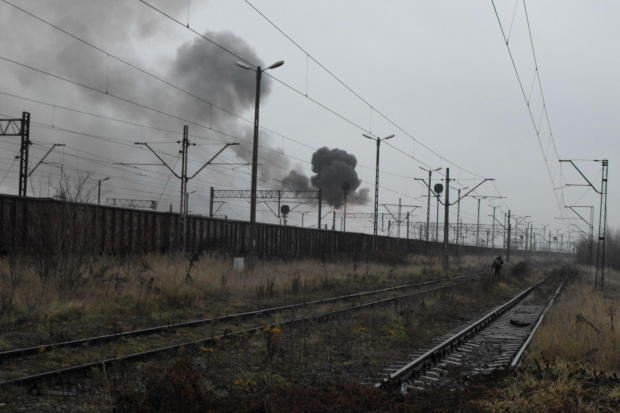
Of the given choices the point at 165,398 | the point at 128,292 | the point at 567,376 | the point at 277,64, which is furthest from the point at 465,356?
the point at 277,64

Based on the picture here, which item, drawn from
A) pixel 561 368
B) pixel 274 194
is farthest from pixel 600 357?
pixel 274 194

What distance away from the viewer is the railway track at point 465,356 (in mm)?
7731

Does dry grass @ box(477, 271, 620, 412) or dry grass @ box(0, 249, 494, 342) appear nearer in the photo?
dry grass @ box(477, 271, 620, 412)

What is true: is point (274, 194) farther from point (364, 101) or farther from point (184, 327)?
point (184, 327)

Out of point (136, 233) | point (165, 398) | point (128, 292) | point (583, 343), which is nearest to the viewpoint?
point (165, 398)

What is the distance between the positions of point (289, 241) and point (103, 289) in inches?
828

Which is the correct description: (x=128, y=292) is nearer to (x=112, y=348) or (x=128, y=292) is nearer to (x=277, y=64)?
(x=112, y=348)

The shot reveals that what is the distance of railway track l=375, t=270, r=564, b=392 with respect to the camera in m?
7.73

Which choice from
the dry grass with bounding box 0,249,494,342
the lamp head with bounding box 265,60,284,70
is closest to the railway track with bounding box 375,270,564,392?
the dry grass with bounding box 0,249,494,342

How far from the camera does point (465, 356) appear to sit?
387 inches

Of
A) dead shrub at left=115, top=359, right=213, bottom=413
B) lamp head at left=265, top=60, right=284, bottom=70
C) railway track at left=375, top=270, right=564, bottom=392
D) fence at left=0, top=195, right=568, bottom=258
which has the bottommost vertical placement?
railway track at left=375, top=270, right=564, bottom=392

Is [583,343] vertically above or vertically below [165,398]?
below

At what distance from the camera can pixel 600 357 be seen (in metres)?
8.77

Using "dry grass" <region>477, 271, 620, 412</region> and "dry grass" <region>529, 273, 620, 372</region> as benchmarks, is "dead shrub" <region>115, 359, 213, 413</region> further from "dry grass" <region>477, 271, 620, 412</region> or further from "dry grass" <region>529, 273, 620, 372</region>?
"dry grass" <region>529, 273, 620, 372</region>
